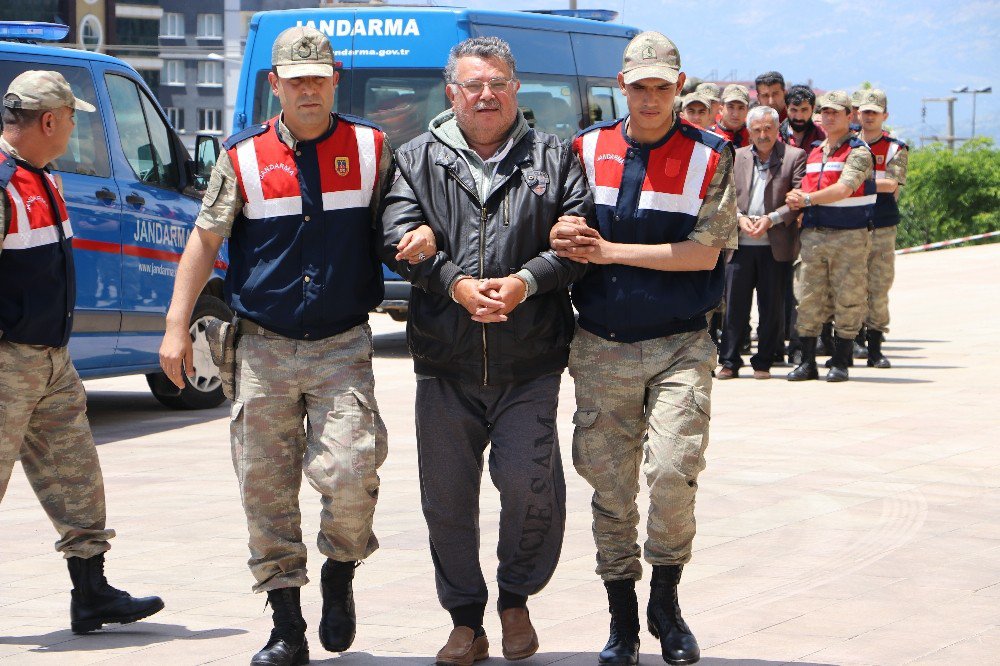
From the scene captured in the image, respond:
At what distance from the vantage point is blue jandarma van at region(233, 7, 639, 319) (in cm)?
1424

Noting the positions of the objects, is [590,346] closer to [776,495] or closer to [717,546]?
[717,546]

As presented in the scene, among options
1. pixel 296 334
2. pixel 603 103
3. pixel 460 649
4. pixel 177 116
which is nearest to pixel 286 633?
pixel 460 649

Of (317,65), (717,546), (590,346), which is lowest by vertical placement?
(717,546)

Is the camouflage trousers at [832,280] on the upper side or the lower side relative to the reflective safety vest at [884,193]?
lower

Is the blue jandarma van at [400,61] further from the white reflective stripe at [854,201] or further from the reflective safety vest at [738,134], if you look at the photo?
the white reflective stripe at [854,201]

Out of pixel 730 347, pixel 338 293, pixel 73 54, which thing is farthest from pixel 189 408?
pixel 338 293

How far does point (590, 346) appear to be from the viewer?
17.9 feet

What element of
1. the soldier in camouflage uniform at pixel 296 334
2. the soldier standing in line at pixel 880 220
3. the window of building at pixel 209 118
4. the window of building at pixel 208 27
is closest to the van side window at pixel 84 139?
the soldier in camouflage uniform at pixel 296 334

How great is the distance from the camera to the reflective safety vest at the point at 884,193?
1409 cm

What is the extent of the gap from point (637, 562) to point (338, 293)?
1.31 metres

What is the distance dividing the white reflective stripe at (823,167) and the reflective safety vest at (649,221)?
7.25m

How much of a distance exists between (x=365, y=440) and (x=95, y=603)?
1.19m

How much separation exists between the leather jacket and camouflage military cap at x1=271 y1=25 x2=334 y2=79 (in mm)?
420

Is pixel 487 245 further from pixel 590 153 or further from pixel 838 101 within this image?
pixel 838 101
